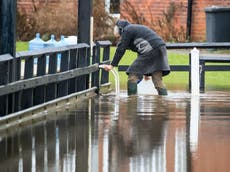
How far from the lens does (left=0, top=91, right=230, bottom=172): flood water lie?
11086mm

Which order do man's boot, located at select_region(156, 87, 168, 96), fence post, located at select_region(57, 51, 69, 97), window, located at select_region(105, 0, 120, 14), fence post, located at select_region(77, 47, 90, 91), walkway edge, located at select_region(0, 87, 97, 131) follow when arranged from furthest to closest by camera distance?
1. window, located at select_region(105, 0, 120, 14)
2. man's boot, located at select_region(156, 87, 168, 96)
3. fence post, located at select_region(77, 47, 90, 91)
4. fence post, located at select_region(57, 51, 69, 97)
5. walkway edge, located at select_region(0, 87, 97, 131)

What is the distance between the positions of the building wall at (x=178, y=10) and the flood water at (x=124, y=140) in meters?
19.3

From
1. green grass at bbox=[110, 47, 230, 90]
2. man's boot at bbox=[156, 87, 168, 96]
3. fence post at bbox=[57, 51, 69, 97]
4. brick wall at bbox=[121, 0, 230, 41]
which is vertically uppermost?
brick wall at bbox=[121, 0, 230, 41]

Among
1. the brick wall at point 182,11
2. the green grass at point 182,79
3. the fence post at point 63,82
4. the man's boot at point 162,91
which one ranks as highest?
the brick wall at point 182,11

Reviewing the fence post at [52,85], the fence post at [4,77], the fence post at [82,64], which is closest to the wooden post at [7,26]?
the fence post at [4,77]

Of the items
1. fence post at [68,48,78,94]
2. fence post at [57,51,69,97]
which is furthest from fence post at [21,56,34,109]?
fence post at [68,48,78,94]

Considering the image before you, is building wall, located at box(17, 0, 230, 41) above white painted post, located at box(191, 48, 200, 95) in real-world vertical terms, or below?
above

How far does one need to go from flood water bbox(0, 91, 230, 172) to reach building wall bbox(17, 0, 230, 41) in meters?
19.3

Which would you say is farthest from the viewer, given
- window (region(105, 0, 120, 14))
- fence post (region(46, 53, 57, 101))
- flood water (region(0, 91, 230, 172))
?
window (region(105, 0, 120, 14))

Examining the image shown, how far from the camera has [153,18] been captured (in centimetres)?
3834

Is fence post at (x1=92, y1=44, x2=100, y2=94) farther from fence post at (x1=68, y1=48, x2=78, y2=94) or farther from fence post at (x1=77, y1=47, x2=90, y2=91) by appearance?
fence post at (x1=68, y1=48, x2=78, y2=94)

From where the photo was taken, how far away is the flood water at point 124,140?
11.1 m

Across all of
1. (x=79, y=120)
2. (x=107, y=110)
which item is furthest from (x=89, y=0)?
(x=79, y=120)

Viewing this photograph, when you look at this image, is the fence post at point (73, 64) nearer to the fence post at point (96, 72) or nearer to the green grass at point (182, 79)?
the fence post at point (96, 72)
